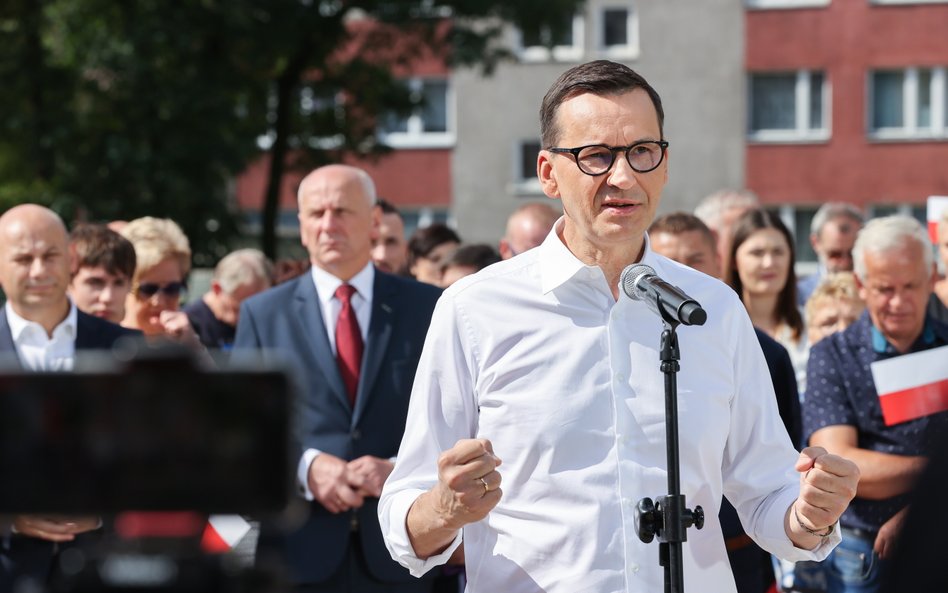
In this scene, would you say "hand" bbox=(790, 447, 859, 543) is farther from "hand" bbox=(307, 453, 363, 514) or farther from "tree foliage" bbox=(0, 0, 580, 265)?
"tree foliage" bbox=(0, 0, 580, 265)

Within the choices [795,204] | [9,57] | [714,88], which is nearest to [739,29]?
[714,88]

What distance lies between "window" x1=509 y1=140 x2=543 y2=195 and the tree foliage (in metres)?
8.54

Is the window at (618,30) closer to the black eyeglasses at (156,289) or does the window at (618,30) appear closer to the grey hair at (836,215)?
the grey hair at (836,215)

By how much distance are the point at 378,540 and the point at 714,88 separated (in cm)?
2924

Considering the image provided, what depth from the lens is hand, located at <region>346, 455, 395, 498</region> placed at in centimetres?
549

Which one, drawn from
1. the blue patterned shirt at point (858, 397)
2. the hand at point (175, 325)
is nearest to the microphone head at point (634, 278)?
the blue patterned shirt at point (858, 397)

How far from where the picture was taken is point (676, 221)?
21.1ft

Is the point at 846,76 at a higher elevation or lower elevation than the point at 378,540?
higher

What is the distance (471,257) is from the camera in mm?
Answer: 7742

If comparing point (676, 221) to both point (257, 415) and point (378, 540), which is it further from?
point (257, 415)

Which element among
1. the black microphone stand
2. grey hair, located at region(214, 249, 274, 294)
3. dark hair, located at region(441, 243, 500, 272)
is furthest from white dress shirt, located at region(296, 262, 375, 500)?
grey hair, located at region(214, 249, 274, 294)

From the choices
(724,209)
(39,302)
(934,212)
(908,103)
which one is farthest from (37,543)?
(908,103)

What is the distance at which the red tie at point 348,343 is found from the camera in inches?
228

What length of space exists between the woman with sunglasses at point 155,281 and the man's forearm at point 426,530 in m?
4.26
